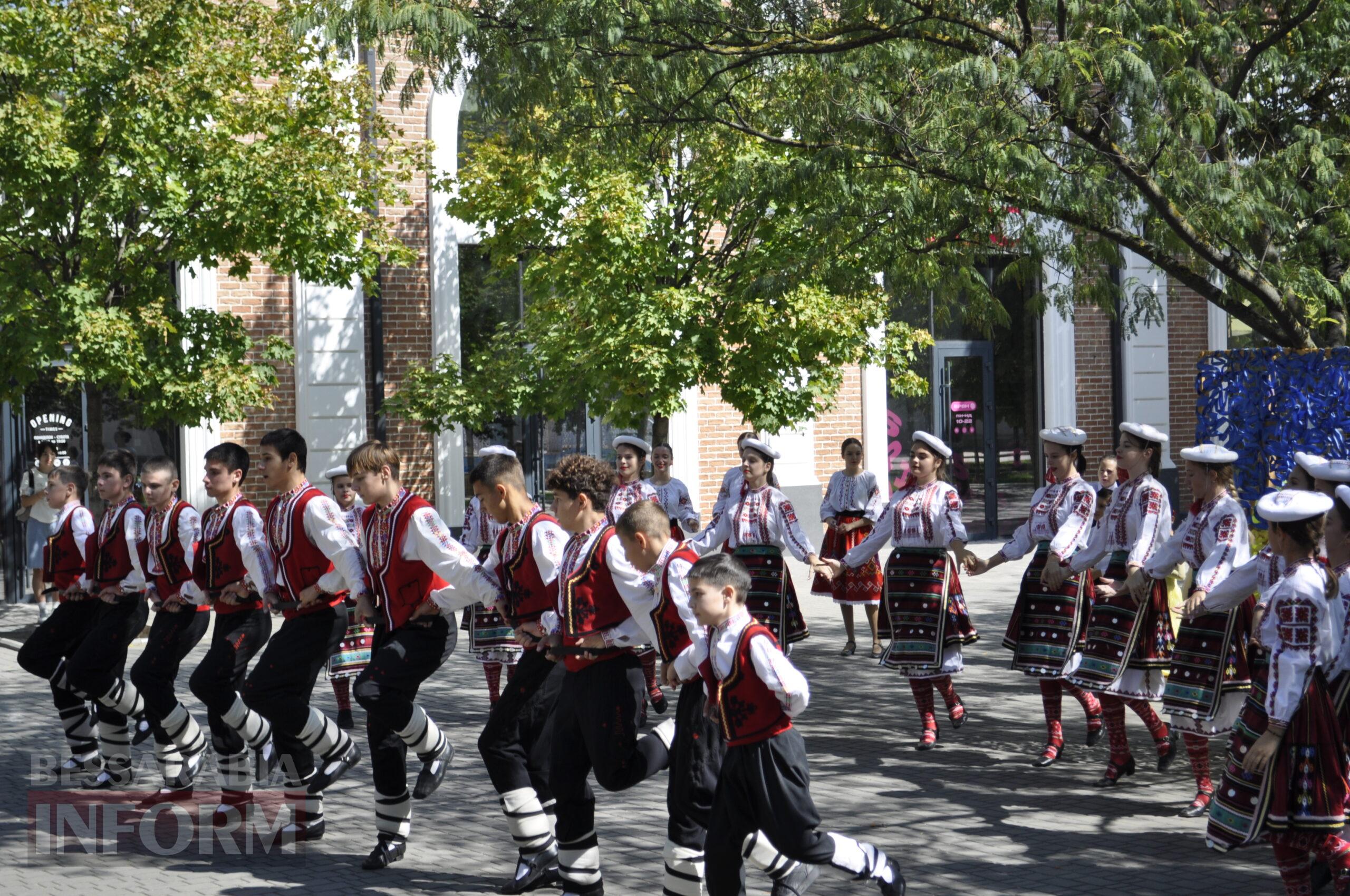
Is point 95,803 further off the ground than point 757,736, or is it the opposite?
point 757,736

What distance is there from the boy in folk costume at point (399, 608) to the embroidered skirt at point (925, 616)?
3273 mm

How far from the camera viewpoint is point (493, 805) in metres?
7.59

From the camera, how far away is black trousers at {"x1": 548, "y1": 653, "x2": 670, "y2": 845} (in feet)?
18.2

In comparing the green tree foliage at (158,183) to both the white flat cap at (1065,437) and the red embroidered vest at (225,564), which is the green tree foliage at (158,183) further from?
the white flat cap at (1065,437)

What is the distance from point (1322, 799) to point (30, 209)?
39.7 feet

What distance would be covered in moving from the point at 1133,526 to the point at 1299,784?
9.06 feet

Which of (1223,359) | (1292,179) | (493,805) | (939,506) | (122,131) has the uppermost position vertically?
(122,131)

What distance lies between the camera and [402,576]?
6371 mm

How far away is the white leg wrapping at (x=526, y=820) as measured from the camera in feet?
19.8

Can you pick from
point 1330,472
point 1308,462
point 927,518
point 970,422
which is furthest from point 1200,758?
point 970,422

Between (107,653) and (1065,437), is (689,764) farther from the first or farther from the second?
(1065,437)

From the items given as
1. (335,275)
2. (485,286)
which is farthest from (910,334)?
(335,275)

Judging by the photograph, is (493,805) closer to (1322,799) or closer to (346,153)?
(1322,799)

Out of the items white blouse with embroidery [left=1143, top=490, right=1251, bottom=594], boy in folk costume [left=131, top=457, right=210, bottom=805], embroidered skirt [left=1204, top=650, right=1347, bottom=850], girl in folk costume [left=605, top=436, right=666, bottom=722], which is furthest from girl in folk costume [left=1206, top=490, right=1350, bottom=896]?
girl in folk costume [left=605, top=436, right=666, bottom=722]
